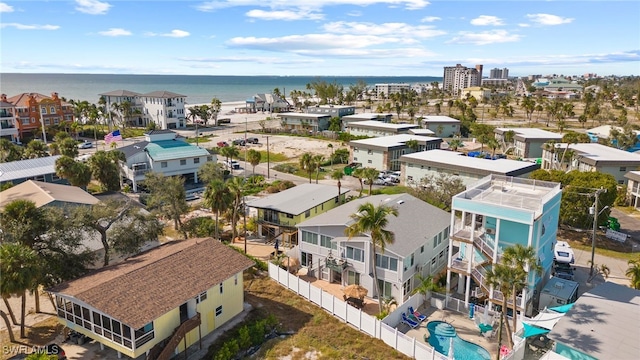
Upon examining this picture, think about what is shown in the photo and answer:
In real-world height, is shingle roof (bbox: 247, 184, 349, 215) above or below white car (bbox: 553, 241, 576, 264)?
above

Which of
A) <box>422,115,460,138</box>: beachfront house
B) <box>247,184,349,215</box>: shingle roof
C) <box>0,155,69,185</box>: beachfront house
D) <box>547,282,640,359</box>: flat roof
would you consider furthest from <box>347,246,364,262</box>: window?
<box>422,115,460,138</box>: beachfront house

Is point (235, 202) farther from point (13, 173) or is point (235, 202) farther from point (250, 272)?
point (13, 173)

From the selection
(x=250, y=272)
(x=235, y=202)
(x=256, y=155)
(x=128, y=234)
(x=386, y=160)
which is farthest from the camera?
(x=386, y=160)

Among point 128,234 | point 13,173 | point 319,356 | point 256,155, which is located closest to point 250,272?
point 128,234

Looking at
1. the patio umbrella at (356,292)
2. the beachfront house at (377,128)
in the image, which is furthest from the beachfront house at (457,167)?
the patio umbrella at (356,292)

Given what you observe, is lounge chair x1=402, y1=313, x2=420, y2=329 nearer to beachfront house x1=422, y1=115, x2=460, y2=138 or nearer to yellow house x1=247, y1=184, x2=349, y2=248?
yellow house x1=247, y1=184, x2=349, y2=248

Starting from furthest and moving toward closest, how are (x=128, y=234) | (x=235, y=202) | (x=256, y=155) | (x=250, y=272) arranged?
(x=256, y=155)
(x=235, y=202)
(x=250, y=272)
(x=128, y=234)

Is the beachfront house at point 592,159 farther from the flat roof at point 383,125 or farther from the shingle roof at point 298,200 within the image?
the shingle roof at point 298,200
